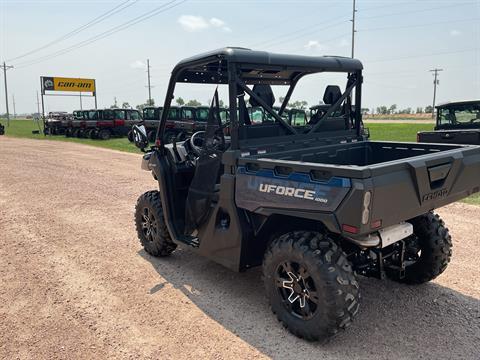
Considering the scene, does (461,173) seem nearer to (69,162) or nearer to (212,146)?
(212,146)

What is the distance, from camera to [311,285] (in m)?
2.98

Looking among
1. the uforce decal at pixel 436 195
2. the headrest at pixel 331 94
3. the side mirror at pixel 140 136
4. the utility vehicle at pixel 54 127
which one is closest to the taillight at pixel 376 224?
the uforce decal at pixel 436 195

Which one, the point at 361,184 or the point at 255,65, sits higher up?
the point at 255,65

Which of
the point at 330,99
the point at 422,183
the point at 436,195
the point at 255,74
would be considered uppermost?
the point at 255,74

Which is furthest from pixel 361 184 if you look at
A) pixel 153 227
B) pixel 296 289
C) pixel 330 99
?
pixel 153 227

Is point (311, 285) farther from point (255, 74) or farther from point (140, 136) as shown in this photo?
point (140, 136)

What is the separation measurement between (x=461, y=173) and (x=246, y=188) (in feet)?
5.46

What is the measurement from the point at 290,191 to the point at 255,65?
3.96 feet

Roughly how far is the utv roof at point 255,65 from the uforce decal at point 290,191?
103cm

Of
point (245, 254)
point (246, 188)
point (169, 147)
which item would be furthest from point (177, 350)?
point (169, 147)

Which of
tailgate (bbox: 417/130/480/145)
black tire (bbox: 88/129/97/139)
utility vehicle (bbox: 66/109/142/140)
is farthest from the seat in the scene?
black tire (bbox: 88/129/97/139)

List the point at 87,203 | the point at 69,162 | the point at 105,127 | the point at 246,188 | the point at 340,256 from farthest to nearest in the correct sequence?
1. the point at 105,127
2. the point at 69,162
3. the point at 87,203
4. the point at 246,188
5. the point at 340,256

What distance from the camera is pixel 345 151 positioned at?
13.5ft

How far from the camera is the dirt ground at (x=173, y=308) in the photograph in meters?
2.99
